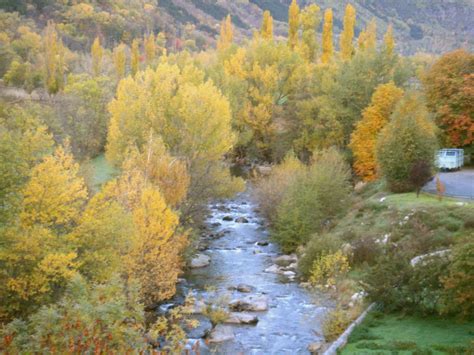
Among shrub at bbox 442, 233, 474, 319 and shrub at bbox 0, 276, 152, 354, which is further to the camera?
shrub at bbox 442, 233, 474, 319

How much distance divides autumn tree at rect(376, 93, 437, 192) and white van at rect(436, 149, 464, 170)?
505 cm

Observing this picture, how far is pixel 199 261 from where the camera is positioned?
31.8 metres

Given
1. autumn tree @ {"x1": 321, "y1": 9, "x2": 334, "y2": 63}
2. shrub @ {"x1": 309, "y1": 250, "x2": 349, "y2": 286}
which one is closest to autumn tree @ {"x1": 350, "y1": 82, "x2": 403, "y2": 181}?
shrub @ {"x1": 309, "y1": 250, "x2": 349, "y2": 286}

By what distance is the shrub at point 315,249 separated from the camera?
93.7 ft

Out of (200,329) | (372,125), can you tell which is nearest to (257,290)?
(200,329)

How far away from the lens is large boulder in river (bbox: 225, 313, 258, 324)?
24047mm

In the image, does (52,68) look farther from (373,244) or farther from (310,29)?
(373,244)

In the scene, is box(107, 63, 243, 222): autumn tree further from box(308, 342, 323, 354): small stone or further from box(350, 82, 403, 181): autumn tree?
box(308, 342, 323, 354): small stone

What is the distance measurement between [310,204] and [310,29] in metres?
51.9

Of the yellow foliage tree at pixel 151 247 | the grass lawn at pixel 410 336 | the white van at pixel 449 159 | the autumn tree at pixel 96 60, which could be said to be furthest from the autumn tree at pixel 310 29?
the grass lawn at pixel 410 336

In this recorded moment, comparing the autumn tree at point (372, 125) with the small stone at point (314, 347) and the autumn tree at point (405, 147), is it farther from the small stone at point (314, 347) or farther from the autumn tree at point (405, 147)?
the small stone at point (314, 347)

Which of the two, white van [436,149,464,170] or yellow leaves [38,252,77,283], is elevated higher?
white van [436,149,464,170]

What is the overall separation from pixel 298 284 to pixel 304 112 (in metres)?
27.7

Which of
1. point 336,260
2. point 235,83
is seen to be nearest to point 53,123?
point 235,83
